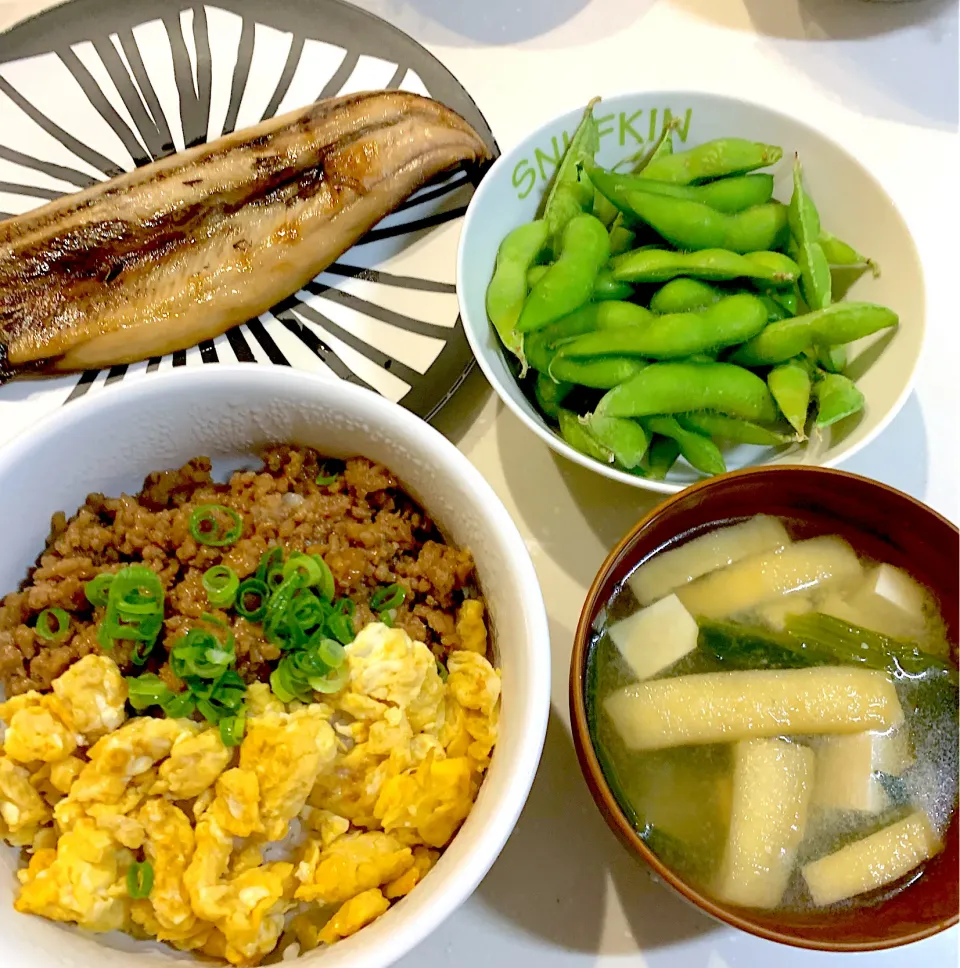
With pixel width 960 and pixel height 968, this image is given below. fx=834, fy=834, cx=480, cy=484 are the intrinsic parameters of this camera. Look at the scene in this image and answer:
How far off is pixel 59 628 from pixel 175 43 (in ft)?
3.13

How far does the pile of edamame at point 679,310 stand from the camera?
102 centimetres

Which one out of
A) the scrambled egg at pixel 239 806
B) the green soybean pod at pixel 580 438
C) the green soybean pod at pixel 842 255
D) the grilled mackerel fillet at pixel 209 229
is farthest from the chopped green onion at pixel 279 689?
the green soybean pod at pixel 842 255

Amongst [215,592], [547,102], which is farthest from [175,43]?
[215,592]

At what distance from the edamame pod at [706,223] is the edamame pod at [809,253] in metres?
0.03

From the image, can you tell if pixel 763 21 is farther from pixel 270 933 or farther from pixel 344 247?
pixel 270 933

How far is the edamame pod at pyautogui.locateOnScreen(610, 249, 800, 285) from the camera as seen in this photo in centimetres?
106

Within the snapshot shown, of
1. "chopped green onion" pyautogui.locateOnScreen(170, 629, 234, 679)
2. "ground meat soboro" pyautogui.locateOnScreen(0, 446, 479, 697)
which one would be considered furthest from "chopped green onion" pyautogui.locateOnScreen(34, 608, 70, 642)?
"chopped green onion" pyautogui.locateOnScreen(170, 629, 234, 679)

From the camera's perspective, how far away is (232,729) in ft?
2.57

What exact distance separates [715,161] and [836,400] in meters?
0.37

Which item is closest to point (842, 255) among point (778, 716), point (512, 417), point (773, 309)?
point (773, 309)

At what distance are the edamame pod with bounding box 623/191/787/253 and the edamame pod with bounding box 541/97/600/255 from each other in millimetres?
85

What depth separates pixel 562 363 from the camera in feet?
3.43

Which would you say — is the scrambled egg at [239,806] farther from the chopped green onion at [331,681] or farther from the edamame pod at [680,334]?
the edamame pod at [680,334]

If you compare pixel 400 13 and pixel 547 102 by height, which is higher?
pixel 400 13
